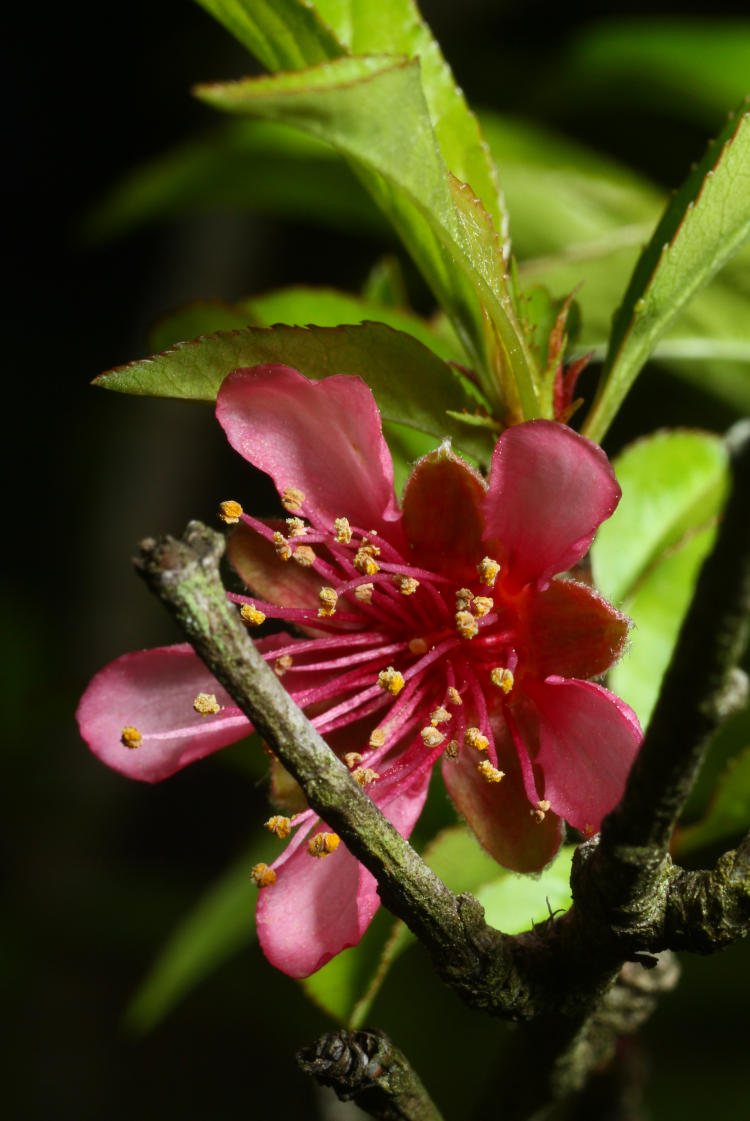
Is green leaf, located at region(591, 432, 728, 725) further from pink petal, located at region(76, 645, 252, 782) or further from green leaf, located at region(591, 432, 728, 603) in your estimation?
pink petal, located at region(76, 645, 252, 782)

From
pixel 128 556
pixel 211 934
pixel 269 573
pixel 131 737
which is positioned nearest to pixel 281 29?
pixel 269 573

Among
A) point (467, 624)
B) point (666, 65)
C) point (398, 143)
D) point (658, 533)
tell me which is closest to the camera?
point (398, 143)

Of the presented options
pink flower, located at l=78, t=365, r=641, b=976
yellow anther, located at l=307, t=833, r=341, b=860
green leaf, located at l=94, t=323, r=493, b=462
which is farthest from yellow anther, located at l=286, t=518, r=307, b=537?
yellow anther, located at l=307, t=833, r=341, b=860

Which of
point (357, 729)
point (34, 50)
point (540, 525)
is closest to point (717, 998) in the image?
point (357, 729)

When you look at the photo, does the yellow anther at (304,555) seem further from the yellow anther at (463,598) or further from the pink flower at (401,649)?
the yellow anther at (463,598)

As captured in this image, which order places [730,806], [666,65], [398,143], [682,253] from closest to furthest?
[398,143] < [682,253] < [730,806] < [666,65]

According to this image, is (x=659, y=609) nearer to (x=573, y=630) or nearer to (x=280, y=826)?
(x=573, y=630)

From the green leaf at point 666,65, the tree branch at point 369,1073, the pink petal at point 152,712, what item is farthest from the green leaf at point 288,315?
the green leaf at point 666,65
